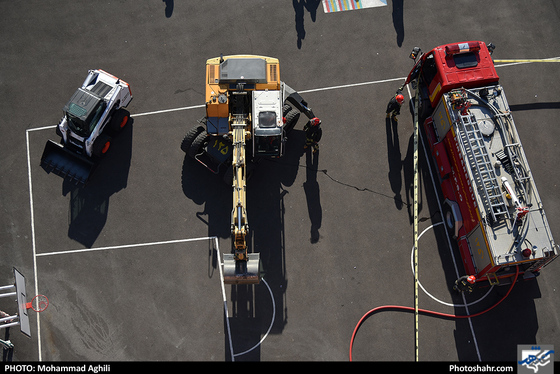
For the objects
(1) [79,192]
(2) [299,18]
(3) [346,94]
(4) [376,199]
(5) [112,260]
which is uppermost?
(2) [299,18]

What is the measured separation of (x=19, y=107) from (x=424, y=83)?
2042cm

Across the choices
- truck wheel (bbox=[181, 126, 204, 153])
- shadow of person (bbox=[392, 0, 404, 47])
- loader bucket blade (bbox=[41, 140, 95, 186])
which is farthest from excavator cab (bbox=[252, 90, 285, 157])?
shadow of person (bbox=[392, 0, 404, 47])

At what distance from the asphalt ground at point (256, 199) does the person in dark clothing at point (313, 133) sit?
0.68 meters

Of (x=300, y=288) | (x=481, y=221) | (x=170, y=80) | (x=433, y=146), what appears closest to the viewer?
(x=481, y=221)

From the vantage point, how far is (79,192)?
23391 millimetres

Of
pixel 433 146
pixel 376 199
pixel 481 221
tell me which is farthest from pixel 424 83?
pixel 481 221

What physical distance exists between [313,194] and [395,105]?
5.76 metres

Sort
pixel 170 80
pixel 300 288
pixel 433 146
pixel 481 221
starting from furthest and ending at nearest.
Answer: pixel 170 80
pixel 433 146
pixel 300 288
pixel 481 221

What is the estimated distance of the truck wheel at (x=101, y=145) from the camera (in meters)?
23.1

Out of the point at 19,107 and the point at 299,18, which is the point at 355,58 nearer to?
the point at 299,18

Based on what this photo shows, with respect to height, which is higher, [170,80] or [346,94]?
[170,80]

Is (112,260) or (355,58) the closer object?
(112,260)

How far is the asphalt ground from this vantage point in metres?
21.6

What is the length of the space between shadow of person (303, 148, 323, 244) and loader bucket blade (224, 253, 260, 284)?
3698 millimetres
